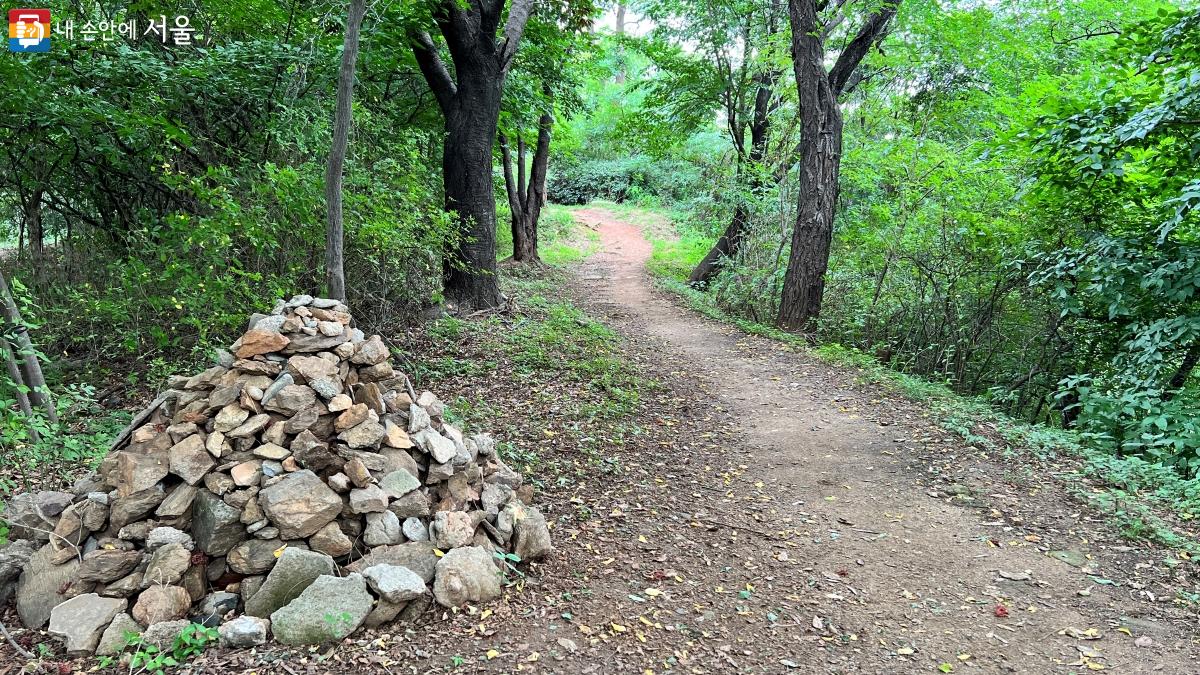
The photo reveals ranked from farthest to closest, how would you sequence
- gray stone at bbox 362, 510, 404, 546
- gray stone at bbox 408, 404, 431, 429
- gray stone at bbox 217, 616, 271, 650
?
gray stone at bbox 408, 404, 431, 429 < gray stone at bbox 362, 510, 404, 546 < gray stone at bbox 217, 616, 271, 650

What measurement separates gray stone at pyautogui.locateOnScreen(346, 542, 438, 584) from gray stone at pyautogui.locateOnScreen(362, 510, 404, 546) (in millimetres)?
39

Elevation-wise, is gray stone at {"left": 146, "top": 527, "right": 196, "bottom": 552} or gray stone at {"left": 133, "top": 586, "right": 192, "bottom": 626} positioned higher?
gray stone at {"left": 146, "top": 527, "right": 196, "bottom": 552}

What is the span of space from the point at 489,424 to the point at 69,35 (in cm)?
566

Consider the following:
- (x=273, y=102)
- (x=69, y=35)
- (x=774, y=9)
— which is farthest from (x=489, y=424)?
(x=774, y=9)

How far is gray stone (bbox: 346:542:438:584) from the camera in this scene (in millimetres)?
3174

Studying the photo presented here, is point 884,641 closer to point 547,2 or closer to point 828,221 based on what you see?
point 828,221

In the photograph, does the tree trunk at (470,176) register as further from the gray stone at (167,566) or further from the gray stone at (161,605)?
the gray stone at (161,605)

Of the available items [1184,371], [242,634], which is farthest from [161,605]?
[1184,371]

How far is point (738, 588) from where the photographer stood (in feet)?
11.9

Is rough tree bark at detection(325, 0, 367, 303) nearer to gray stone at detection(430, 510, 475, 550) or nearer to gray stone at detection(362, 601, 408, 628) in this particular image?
gray stone at detection(430, 510, 475, 550)

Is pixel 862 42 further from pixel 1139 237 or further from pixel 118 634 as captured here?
pixel 118 634

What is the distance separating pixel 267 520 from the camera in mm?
3125

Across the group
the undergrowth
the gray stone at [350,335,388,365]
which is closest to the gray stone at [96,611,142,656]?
the gray stone at [350,335,388,365]

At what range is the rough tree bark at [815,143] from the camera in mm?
9445
